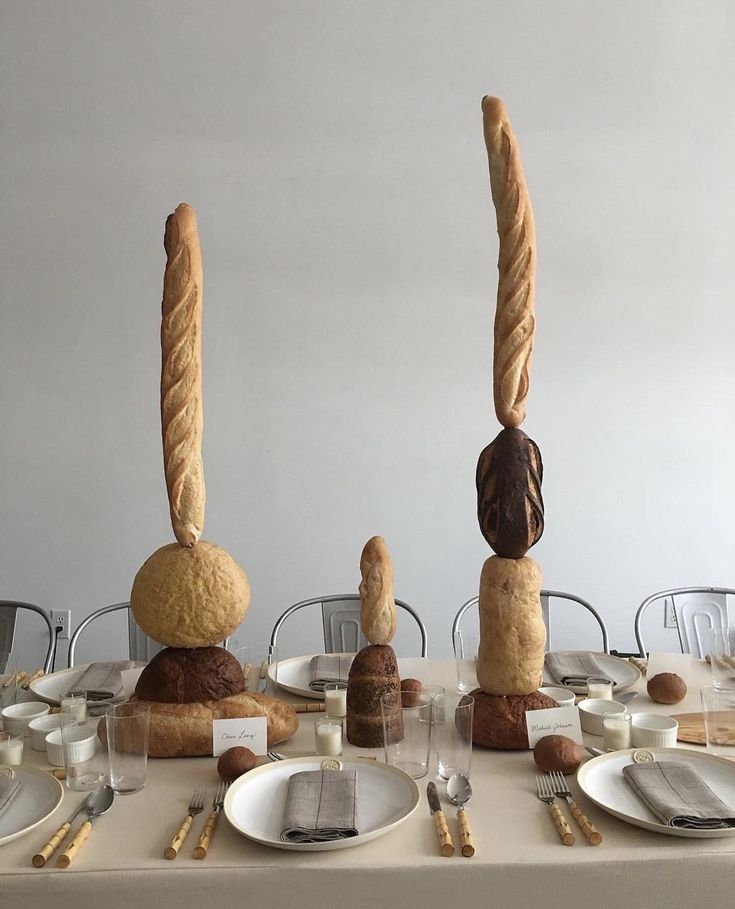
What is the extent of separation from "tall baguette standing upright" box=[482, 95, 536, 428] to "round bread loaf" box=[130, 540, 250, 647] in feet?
2.08

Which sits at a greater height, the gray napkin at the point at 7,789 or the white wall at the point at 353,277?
the white wall at the point at 353,277

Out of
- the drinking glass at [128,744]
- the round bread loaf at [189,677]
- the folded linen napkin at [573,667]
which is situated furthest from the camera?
the folded linen napkin at [573,667]

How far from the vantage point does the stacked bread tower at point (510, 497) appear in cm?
157

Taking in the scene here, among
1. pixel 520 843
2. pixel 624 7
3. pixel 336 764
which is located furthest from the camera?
pixel 624 7

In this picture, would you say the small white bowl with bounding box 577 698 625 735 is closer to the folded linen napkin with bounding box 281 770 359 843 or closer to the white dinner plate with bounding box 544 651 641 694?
the white dinner plate with bounding box 544 651 641 694

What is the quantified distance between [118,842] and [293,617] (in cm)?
224

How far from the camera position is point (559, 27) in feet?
11.2

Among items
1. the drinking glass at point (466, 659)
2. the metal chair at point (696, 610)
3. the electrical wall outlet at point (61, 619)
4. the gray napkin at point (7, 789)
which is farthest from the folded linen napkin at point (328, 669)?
→ the electrical wall outlet at point (61, 619)

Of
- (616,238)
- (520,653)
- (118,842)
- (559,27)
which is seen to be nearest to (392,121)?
(559,27)

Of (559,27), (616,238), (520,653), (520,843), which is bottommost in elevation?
(520,843)

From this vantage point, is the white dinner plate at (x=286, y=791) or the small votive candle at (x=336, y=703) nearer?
the white dinner plate at (x=286, y=791)

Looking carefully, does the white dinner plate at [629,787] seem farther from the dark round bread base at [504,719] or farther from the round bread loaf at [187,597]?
the round bread loaf at [187,597]

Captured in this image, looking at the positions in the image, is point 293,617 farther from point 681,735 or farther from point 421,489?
point 681,735

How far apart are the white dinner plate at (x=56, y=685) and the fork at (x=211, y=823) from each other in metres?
0.57
